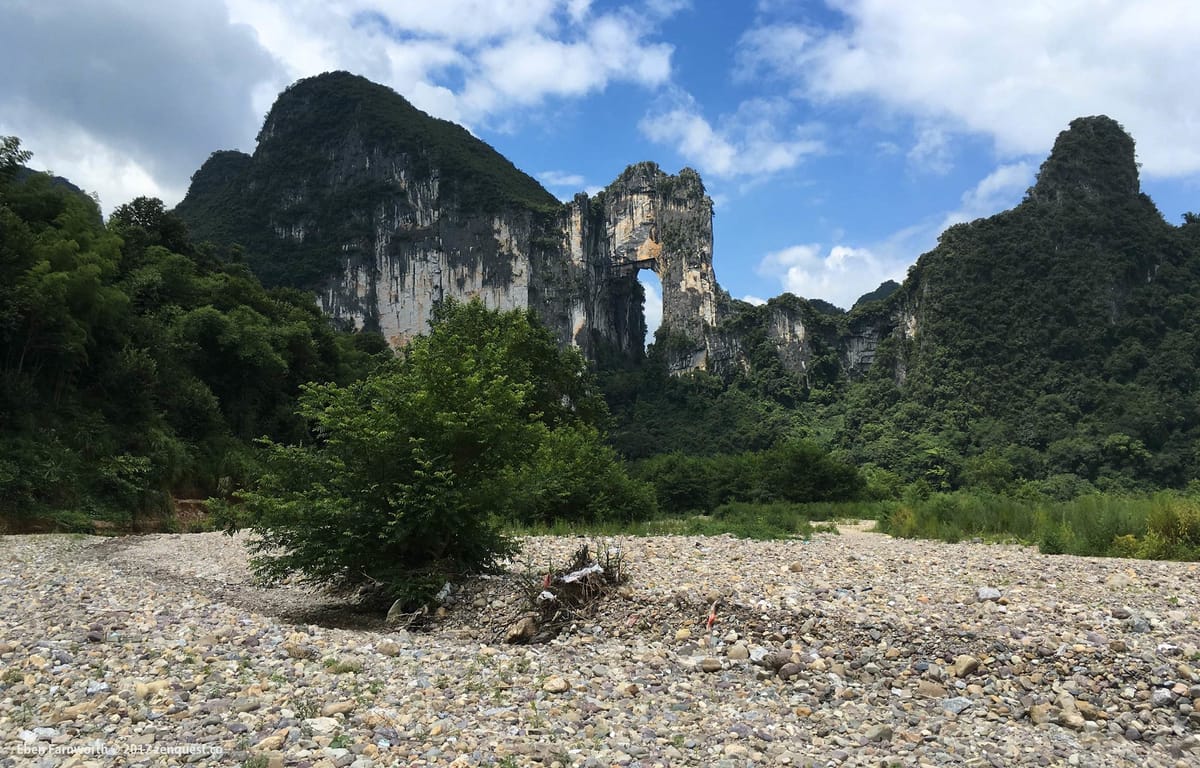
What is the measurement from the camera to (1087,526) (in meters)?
12.2

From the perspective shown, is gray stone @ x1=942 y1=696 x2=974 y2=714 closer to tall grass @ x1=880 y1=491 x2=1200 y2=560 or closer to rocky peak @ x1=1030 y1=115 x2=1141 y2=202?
tall grass @ x1=880 y1=491 x2=1200 y2=560

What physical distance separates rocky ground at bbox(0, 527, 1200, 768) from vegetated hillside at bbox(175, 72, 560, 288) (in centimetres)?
9392

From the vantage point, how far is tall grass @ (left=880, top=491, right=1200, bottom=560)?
10703 millimetres

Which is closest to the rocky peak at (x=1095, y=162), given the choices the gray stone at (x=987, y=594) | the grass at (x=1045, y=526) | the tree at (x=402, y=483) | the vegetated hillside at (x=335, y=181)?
the vegetated hillside at (x=335, y=181)

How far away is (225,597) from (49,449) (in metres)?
14.1

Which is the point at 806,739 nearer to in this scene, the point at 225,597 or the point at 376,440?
the point at 376,440

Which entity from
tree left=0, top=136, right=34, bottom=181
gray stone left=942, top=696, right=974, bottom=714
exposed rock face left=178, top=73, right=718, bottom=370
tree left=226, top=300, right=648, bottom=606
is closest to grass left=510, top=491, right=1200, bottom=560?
tree left=226, top=300, right=648, bottom=606

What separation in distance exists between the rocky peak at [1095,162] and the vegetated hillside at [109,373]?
89.4 meters

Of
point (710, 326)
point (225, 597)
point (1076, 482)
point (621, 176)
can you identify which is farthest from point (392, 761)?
point (621, 176)

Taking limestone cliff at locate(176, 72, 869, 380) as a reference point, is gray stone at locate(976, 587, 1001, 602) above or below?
below

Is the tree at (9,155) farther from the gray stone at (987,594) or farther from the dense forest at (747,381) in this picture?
the gray stone at (987,594)

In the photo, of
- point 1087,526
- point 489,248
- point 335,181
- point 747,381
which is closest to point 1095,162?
point 747,381

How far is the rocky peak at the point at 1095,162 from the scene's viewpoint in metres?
79.2

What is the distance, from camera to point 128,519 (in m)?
20.6
